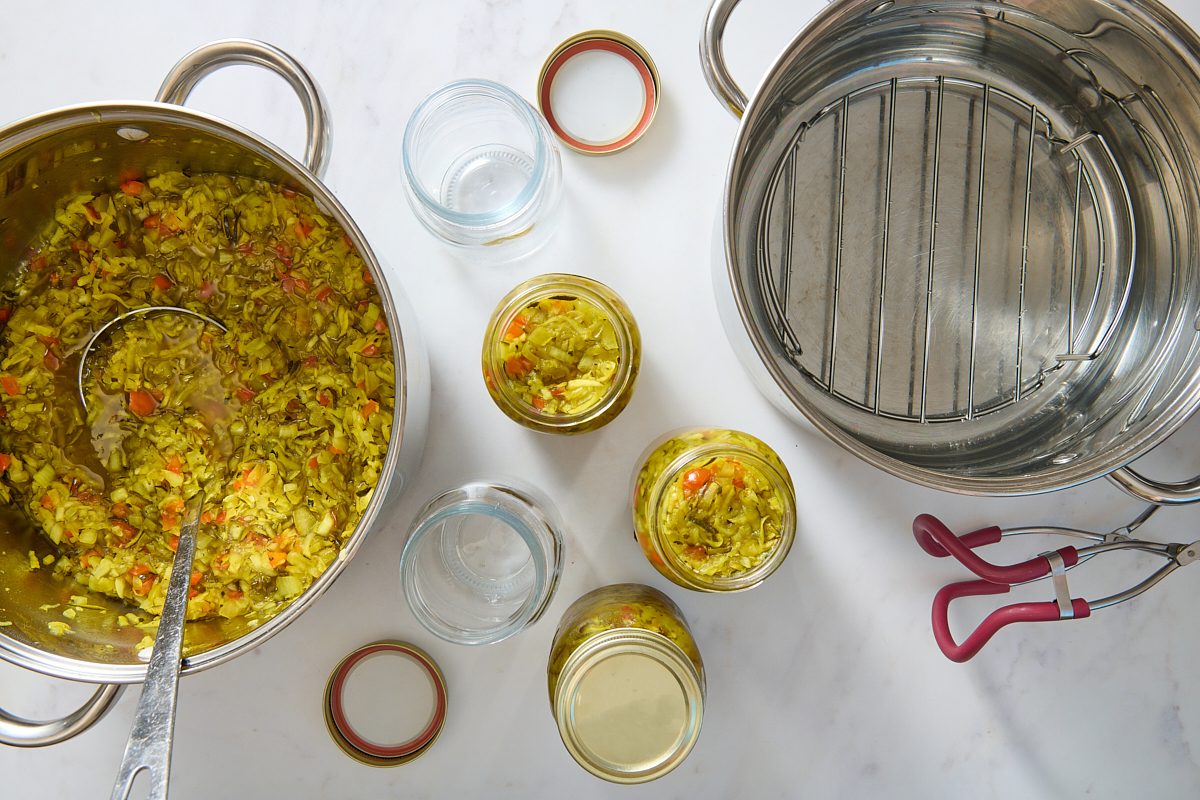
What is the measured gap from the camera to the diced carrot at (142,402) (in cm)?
88

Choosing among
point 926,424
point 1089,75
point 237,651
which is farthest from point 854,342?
point 237,651

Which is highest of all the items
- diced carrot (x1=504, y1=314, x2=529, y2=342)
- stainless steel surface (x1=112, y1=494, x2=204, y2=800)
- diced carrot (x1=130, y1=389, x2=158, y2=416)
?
diced carrot (x1=504, y1=314, x2=529, y2=342)

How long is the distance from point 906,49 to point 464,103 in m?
0.51

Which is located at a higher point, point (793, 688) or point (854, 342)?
point (854, 342)

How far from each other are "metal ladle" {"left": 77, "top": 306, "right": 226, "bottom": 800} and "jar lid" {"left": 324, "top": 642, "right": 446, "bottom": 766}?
25 cm

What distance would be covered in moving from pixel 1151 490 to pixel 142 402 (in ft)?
3.69

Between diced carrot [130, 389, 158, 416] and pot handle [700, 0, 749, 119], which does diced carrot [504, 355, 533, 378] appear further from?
diced carrot [130, 389, 158, 416]

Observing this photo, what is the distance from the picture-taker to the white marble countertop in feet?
3.04

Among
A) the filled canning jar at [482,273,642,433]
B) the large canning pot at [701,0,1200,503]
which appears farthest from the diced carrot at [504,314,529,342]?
the large canning pot at [701,0,1200,503]

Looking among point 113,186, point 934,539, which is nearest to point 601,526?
point 934,539

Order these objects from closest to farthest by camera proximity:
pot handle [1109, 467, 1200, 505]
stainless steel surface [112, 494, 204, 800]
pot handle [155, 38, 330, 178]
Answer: stainless steel surface [112, 494, 204, 800]
pot handle [155, 38, 330, 178]
pot handle [1109, 467, 1200, 505]

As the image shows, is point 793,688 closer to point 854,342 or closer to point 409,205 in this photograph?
point 854,342

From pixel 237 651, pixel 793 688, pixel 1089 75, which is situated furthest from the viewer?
pixel 793 688

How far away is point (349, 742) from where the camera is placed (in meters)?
0.93
